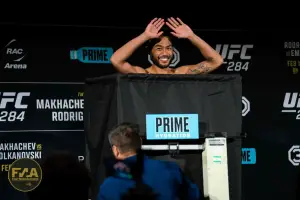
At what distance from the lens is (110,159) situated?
344cm

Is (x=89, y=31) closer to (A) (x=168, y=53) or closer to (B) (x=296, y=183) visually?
(A) (x=168, y=53)

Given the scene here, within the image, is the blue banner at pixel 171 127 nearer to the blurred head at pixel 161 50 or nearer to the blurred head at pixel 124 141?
the blurred head at pixel 124 141

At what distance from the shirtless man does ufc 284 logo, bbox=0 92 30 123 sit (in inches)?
66.4

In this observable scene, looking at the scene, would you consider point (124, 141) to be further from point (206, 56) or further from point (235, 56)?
point (235, 56)

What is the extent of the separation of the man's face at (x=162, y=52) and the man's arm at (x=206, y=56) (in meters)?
0.15

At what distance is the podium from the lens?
3.40 meters

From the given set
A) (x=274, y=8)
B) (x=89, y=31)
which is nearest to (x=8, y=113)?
(x=89, y=31)

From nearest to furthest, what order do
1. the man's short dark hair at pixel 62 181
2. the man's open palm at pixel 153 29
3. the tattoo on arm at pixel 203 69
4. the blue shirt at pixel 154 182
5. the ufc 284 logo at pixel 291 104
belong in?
the man's short dark hair at pixel 62 181, the blue shirt at pixel 154 182, the man's open palm at pixel 153 29, the tattoo on arm at pixel 203 69, the ufc 284 logo at pixel 291 104

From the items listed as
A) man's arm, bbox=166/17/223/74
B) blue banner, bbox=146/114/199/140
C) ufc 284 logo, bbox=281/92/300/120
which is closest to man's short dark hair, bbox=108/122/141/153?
blue banner, bbox=146/114/199/140

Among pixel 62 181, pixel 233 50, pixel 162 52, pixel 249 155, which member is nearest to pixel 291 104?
pixel 249 155

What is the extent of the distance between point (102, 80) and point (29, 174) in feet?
2.72

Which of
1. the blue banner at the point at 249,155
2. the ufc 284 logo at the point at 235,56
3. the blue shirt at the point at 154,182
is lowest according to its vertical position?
the blue shirt at the point at 154,182

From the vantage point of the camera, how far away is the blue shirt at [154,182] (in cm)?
282

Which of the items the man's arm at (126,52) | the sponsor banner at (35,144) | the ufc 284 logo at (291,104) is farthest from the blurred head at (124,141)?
the ufc 284 logo at (291,104)
